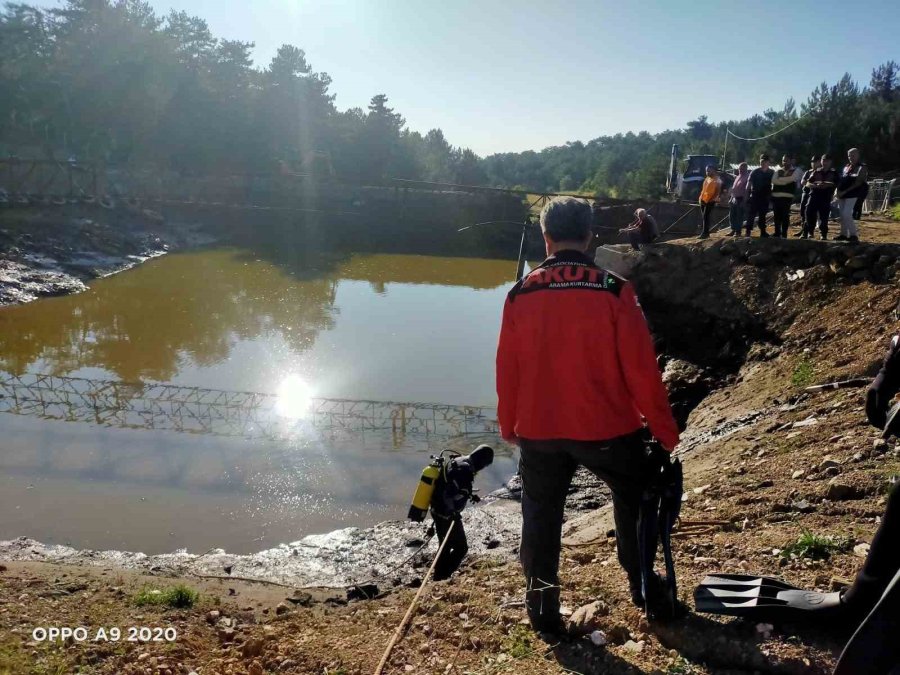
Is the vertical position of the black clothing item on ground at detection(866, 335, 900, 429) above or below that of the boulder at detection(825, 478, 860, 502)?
above

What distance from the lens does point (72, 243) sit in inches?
963

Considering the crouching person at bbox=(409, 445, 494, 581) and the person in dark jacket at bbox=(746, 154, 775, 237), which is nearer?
the crouching person at bbox=(409, 445, 494, 581)

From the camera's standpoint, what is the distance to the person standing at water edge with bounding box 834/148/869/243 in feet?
33.7

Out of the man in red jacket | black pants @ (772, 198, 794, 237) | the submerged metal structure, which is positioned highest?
black pants @ (772, 198, 794, 237)

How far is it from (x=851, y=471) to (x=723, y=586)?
6.87ft

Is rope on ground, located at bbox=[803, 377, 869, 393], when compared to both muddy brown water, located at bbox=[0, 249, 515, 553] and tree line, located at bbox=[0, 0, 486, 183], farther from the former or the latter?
tree line, located at bbox=[0, 0, 486, 183]

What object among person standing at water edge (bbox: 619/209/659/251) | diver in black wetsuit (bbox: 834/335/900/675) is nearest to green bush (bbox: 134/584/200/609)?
diver in black wetsuit (bbox: 834/335/900/675)

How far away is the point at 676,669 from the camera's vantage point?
8.69 ft

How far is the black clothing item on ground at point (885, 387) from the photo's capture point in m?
2.41

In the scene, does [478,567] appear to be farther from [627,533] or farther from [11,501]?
[11,501]

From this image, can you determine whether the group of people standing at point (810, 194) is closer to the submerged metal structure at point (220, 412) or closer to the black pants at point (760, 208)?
the black pants at point (760, 208)

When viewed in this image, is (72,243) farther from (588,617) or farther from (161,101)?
(588,617)

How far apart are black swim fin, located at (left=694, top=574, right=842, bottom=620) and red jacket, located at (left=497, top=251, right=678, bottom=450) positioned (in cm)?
67

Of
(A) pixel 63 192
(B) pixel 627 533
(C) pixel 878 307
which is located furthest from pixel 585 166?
(B) pixel 627 533
